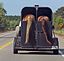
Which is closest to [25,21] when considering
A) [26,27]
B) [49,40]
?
[26,27]

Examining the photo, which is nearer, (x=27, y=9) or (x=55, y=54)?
(x=55, y=54)

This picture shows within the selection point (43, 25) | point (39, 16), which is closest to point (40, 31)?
point (43, 25)

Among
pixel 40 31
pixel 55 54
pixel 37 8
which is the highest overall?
pixel 37 8

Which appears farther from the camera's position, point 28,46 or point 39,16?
point 39,16

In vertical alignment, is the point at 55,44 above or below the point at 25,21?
below

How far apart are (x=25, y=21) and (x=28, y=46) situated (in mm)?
1691

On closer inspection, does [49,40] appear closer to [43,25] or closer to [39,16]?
[43,25]

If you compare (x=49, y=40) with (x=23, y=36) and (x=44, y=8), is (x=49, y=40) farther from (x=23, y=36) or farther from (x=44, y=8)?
(x=44, y=8)

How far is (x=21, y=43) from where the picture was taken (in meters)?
24.2

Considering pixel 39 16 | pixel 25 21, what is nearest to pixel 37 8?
pixel 39 16

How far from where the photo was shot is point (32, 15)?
25.5 m

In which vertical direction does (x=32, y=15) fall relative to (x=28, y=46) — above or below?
above

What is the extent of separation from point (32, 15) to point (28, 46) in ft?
8.19

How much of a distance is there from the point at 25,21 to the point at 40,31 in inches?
46.4
